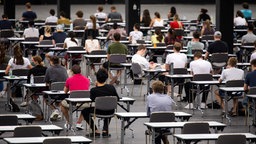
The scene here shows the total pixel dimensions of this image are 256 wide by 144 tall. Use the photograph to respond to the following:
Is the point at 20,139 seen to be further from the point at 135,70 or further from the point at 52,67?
the point at 135,70

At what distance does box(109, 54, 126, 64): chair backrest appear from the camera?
89.9ft

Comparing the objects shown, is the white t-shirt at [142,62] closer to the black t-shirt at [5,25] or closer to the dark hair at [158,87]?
the dark hair at [158,87]

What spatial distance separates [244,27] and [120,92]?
11835 mm

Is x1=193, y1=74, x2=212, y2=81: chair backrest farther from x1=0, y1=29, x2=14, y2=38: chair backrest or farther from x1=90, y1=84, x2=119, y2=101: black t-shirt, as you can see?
x1=0, y1=29, x2=14, y2=38: chair backrest

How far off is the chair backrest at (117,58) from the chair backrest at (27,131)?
36.1 ft

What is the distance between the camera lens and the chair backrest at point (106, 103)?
19578 millimetres

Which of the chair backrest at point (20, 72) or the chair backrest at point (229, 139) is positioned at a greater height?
the chair backrest at point (20, 72)

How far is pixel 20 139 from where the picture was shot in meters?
16.1

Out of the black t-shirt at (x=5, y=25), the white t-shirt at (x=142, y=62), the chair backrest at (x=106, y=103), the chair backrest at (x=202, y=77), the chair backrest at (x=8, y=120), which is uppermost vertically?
the black t-shirt at (x=5, y=25)

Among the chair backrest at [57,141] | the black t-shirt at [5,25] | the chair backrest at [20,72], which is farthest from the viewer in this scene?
the black t-shirt at [5,25]

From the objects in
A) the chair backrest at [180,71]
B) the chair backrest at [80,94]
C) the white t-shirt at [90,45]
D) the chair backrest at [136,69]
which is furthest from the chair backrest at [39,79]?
the white t-shirt at [90,45]

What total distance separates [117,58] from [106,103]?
788 centimetres

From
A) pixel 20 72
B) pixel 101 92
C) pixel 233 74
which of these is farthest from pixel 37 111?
pixel 233 74

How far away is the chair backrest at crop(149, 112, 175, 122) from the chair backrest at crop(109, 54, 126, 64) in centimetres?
947
